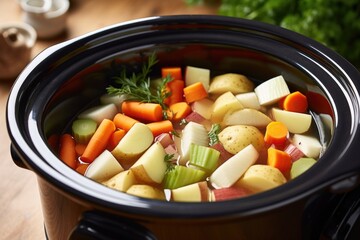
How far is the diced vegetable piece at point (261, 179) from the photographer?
1404mm

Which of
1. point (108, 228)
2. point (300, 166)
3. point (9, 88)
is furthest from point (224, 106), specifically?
point (9, 88)

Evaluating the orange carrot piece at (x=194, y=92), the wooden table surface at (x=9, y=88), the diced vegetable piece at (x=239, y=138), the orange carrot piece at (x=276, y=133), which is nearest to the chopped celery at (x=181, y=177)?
the diced vegetable piece at (x=239, y=138)

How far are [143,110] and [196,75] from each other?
205 mm

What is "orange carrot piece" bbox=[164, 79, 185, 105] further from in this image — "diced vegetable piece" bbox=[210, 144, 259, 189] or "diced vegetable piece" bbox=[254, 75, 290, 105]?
"diced vegetable piece" bbox=[210, 144, 259, 189]

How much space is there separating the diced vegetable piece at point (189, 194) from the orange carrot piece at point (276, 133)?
0.26 meters

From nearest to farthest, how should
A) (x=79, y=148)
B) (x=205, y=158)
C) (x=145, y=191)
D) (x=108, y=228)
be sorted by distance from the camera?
(x=108, y=228), (x=145, y=191), (x=205, y=158), (x=79, y=148)

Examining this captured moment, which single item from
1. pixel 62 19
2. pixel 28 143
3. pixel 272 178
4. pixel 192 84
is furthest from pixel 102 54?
pixel 62 19

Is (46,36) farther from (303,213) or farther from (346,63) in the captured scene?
(303,213)

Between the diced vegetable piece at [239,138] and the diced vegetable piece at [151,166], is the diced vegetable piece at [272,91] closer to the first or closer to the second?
the diced vegetable piece at [239,138]

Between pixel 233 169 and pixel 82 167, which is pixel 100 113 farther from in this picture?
pixel 233 169

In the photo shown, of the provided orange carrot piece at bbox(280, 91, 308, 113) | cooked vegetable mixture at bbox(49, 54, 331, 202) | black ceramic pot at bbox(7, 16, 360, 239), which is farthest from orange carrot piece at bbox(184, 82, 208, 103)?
orange carrot piece at bbox(280, 91, 308, 113)

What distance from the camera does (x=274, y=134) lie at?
160cm

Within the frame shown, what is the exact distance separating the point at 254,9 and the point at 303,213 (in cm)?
152

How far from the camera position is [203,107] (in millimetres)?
1739
